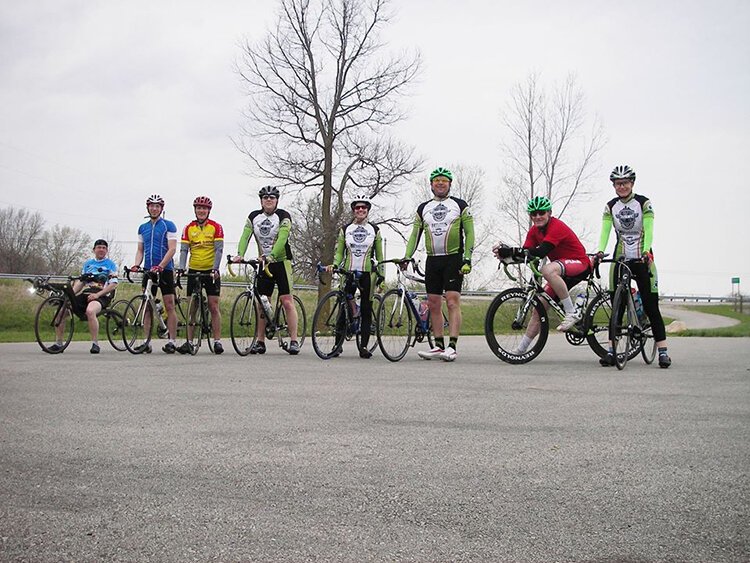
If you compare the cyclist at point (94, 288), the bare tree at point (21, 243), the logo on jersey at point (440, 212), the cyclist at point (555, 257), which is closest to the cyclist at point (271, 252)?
the logo on jersey at point (440, 212)

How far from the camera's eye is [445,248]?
418 inches

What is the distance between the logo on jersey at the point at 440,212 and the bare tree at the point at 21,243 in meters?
57.9

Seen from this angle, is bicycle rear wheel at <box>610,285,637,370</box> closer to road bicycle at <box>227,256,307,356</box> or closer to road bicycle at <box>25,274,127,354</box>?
road bicycle at <box>227,256,307,356</box>

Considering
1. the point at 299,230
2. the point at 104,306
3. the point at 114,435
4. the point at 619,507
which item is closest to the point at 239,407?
the point at 114,435

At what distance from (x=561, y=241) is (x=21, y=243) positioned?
68.2 metres

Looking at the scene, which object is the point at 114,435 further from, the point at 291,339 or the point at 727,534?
the point at 291,339

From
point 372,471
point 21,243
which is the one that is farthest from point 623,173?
point 21,243

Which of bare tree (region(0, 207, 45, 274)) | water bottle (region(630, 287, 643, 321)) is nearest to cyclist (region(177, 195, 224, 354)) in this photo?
water bottle (region(630, 287, 643, 321))

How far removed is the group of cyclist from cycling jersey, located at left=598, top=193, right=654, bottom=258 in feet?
0.04

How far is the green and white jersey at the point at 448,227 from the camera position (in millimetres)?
10539

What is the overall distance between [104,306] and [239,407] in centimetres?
753

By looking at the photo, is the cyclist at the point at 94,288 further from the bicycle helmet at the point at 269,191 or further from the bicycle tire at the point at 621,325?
the bicycle tire at the point at 621,325

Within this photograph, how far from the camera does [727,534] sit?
→ 299cm

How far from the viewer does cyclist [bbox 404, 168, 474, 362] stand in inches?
415
